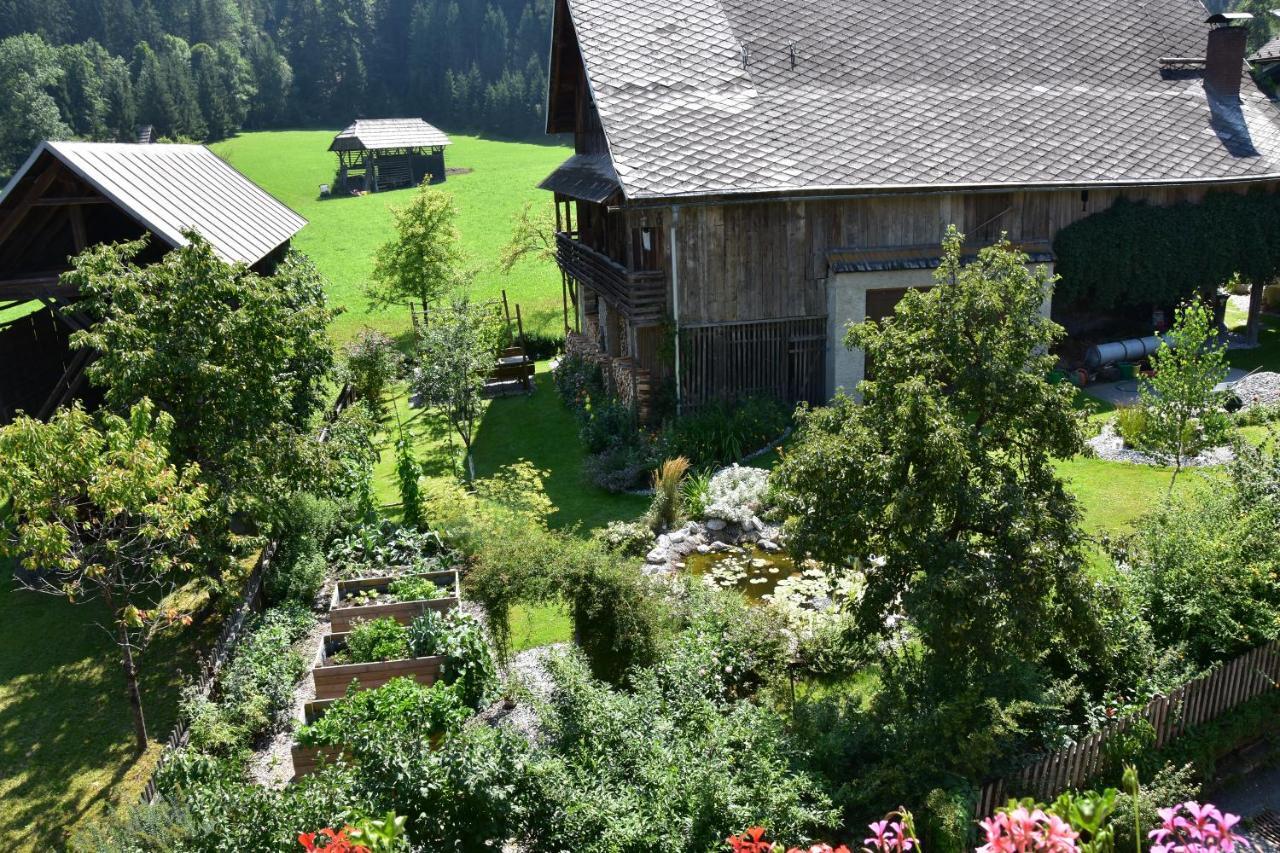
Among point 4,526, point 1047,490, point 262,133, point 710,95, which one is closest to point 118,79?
point 262,133

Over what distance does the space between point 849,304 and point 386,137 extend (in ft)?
189

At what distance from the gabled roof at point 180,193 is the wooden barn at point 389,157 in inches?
1887

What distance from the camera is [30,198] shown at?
619 inches

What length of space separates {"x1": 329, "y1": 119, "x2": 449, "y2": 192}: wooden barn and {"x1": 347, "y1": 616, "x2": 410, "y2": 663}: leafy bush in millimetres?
60565

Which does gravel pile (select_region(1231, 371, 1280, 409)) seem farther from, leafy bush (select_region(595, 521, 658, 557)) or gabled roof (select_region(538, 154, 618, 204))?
gabled roof (select_region(538, 154, 618, 204))

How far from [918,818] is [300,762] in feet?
21.5

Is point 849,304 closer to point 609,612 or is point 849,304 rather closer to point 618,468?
point 618,468

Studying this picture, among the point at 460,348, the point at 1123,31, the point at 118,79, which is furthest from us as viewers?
the point at 118,79

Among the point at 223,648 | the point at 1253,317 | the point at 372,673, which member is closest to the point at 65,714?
the point at 223,648

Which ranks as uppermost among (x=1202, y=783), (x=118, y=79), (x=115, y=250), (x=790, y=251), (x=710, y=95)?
(x=118, y=79)

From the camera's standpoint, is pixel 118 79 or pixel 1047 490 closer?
pixel 1047 490

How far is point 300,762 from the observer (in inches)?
408

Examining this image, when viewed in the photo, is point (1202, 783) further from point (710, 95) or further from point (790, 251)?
point (710, 95)

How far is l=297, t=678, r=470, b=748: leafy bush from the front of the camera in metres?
10.0
